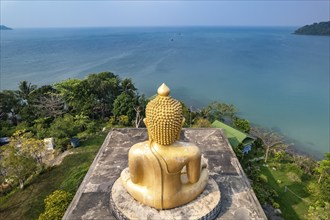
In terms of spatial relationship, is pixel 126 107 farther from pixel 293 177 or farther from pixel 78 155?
pixel 293 177

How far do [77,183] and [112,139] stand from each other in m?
3.09

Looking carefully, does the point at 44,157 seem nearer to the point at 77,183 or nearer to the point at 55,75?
the point at 77,183

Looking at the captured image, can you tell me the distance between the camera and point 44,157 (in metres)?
18.9

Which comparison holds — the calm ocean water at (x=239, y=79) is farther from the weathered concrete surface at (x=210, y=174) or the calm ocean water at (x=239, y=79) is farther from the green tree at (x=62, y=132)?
the green tree at (x=62, y=132)

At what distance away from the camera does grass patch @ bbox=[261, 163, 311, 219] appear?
14311 mm

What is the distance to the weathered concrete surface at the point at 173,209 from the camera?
755 cm

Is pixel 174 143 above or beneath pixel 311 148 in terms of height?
above

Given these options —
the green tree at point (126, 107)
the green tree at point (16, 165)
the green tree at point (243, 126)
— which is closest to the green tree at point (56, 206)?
the green tree at point (16, 165)

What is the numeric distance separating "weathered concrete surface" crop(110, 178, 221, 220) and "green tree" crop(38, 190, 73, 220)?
9.98 ft

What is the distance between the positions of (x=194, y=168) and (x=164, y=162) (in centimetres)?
98

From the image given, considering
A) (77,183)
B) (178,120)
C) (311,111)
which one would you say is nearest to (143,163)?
(178,120)

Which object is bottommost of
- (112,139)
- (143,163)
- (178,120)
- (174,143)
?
(112,139)

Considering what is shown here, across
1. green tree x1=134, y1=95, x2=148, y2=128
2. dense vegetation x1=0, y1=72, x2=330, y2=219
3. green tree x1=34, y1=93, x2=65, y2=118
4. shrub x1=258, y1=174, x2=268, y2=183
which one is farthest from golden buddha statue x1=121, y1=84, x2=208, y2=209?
green tree x1=34, y1=93, x2=65, y2=118

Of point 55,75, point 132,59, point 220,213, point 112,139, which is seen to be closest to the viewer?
point 220,213
